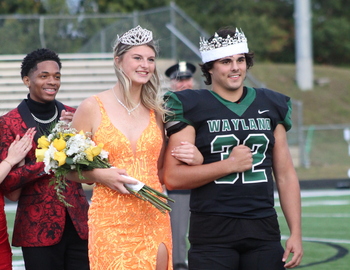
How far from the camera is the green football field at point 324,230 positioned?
8098 millimetres

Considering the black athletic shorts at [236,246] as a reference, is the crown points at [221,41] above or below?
above

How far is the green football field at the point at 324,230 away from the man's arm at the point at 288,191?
12.2 feet

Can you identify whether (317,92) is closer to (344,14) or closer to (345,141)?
(345,141)

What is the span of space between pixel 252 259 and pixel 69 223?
159cm

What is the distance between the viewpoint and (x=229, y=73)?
420 cm

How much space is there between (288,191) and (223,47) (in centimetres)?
99

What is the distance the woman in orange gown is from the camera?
411 centimetres

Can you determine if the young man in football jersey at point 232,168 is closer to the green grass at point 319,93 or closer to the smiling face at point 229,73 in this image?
the smiling face at point 229,73

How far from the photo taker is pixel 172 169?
13.8 ft

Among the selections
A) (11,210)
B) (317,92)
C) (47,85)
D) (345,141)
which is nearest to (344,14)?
(317,92)

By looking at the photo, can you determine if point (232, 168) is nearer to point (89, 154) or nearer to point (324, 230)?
point (89, 154)

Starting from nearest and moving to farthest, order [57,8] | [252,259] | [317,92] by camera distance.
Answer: [252,259]
[57,8]
[317,92]

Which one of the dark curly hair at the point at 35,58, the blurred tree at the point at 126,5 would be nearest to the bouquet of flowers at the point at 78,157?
the dark curly hair at the point at 35,58

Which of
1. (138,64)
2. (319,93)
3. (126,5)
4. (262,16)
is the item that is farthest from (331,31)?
(138,64)
